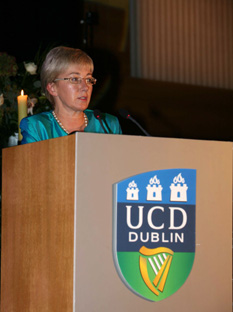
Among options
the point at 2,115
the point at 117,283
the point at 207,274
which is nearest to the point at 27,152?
the point at 117,283

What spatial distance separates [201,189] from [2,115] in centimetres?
148

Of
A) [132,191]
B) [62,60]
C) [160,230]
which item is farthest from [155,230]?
[62,60]

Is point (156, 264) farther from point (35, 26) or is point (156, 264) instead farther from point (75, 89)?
point (35, 26)

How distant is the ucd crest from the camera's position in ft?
4.18

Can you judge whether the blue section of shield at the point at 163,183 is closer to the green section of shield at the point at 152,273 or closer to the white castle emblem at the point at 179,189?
the white castle emblem at the point at 179,189

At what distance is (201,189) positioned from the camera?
4.45ft

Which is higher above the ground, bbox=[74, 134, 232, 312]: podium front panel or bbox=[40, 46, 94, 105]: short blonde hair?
bbox=[40, 46, 94, 105]: short blonde hair

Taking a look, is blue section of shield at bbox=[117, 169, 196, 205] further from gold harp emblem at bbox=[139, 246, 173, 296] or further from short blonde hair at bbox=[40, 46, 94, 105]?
short blonde hair at bbox=[40, 46, 94, 105]

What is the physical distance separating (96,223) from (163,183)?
0.63 ft

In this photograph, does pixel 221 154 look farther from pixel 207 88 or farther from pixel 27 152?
pixel 207 88

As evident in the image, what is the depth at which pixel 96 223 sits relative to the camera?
1.26 m

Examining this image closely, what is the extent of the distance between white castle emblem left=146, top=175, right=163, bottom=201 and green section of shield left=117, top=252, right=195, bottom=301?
0.46 ft

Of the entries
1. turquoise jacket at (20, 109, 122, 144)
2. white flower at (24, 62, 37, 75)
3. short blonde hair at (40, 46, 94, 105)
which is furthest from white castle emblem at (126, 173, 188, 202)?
white flower at (24, 62, 37, 75)

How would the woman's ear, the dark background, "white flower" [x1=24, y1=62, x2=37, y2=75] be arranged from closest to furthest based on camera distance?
1. the woman's ear
2. "white flower" [x1=24, y1=62, x2=37, y2=75]
3. the dark background
